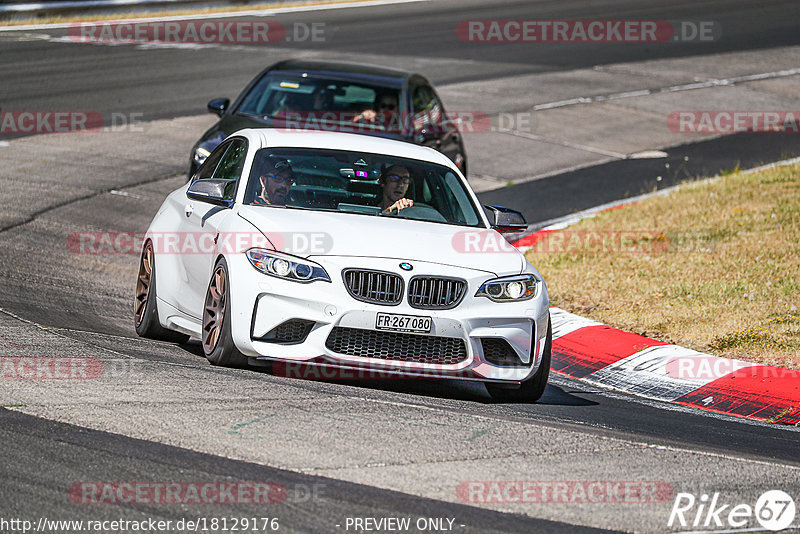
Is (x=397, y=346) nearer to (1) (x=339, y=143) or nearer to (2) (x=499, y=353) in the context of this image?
(2) (x=499, y=353)

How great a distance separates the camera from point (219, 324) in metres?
7.71

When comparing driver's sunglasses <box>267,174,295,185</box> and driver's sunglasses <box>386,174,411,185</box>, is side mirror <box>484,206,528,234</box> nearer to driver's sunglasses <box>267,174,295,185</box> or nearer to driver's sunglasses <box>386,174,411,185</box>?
driver's sunglasses <box>386,174,411,185</box>

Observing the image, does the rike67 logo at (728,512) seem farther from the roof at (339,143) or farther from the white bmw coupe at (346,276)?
the roof at (339,143)

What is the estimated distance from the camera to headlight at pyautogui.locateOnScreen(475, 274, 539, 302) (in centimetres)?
770

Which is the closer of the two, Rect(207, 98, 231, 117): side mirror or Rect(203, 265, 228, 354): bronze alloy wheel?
Rect(203, 265, 228, 354): bronze alloy wheel

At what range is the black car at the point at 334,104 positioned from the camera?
1383 centimetres

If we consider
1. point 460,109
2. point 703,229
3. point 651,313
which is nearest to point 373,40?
point 460,109

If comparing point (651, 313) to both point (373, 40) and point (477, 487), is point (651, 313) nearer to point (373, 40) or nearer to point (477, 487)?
point (477, 487)

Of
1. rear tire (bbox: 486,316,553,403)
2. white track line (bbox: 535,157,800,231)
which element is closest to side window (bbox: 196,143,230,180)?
rear tire (bbox: 486,316,553,403)

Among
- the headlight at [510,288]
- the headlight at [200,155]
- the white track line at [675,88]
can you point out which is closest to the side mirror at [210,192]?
the headlight at [510,288]

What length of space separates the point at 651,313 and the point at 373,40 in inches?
762

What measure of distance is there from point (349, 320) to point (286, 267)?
0.50 m

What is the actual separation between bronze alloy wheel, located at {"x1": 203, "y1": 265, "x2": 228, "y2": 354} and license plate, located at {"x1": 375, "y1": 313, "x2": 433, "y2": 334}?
97 centimetres

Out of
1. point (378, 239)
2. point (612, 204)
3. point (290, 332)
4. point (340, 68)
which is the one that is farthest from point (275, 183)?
point (612, 204)
